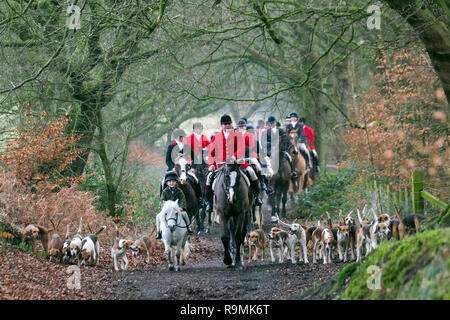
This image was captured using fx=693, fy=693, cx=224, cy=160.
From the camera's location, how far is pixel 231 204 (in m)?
12.0

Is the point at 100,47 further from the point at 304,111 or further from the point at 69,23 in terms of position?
the point at 304,111

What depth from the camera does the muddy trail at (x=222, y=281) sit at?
→ 362 inches

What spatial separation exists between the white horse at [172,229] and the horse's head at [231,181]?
3.11ft

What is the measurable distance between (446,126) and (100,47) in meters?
7.78

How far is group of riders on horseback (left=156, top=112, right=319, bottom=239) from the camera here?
12.7 meters

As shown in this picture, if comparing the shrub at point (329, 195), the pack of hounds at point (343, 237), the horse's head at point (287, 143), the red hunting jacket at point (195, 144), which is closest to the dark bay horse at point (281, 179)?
the horse's head at point (287, 143)

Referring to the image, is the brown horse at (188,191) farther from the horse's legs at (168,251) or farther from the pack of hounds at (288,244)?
the horse's legs at (168,251)

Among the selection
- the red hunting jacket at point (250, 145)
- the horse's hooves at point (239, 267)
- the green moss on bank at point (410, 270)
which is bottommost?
the horse's hooves at point (239, 267)

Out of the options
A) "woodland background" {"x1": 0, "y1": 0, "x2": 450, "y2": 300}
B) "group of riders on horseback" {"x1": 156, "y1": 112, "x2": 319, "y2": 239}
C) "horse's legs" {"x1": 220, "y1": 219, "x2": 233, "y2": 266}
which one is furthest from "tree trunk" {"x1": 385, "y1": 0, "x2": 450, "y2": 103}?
"horse's legs" {"x1": 220, "y1": 219, "x2": 233, "y2": 266}

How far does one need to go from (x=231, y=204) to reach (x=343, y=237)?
199 centimetres

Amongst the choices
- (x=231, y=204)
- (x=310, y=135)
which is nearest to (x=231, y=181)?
(x=231, y=204)

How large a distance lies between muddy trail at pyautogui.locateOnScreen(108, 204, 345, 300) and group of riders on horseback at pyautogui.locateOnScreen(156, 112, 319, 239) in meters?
1.07

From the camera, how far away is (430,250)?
6.23m

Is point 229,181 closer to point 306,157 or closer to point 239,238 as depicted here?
point 239,238
